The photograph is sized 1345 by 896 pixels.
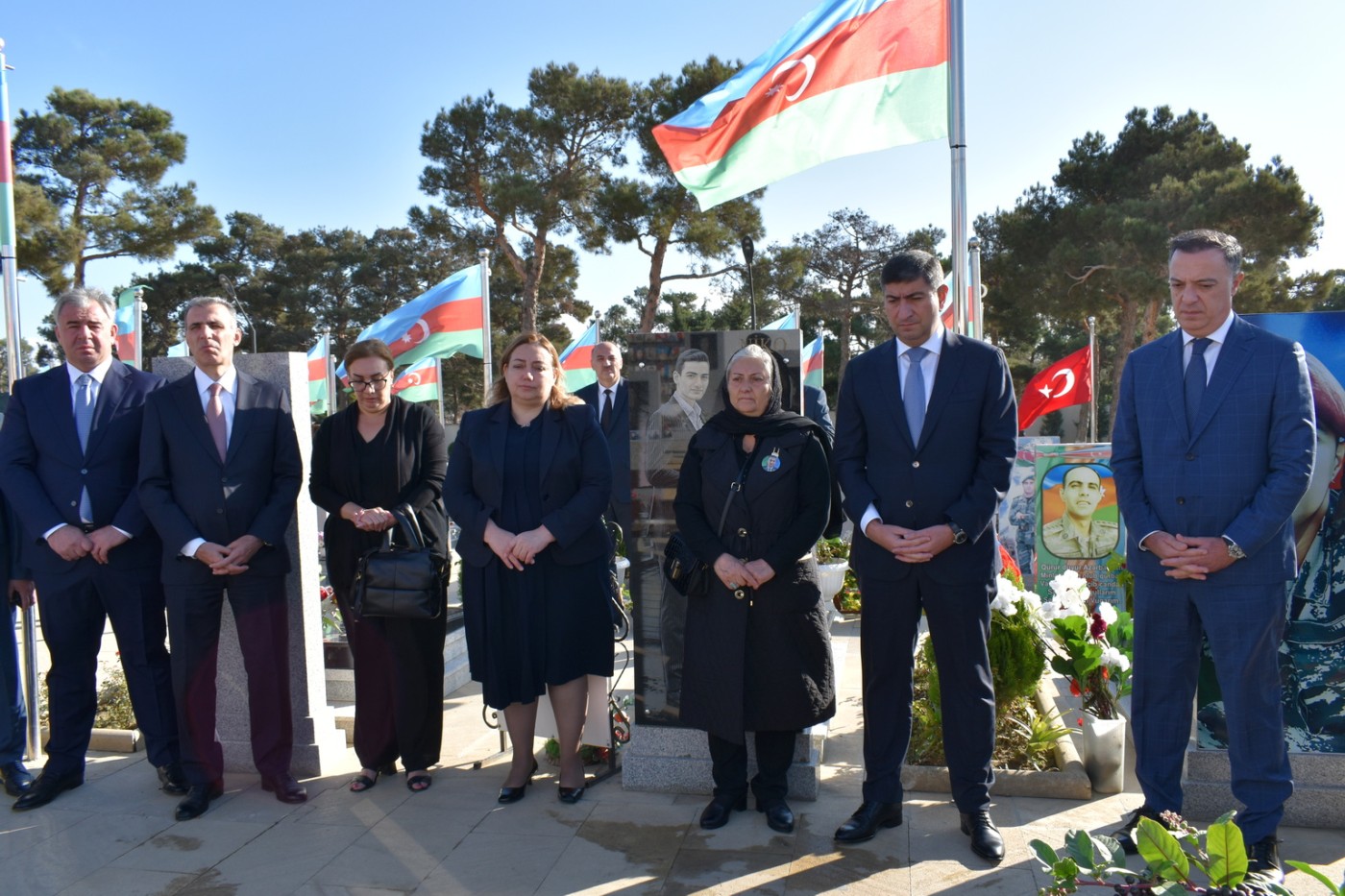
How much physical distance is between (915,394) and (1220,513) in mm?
1007

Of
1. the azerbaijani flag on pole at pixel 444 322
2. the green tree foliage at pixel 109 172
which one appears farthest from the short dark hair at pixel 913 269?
the green tree foliage at pixel 109 172

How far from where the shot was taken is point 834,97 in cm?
480

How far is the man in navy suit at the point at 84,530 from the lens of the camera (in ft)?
12.8

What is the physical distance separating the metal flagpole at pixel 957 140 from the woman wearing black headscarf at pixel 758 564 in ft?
4.56

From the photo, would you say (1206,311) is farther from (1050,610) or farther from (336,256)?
(336,256)

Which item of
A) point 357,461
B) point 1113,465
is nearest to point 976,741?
point 1113,465

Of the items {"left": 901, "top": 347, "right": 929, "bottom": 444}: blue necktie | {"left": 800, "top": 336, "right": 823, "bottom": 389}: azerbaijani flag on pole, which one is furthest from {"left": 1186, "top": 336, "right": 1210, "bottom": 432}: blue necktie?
{"left": 800, "top": 336, "right": 823, "bottom": 389}: azerbaijani flag on pole

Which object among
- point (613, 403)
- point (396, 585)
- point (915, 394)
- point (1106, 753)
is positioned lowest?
point (1106, 753)

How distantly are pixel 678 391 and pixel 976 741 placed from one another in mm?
1668

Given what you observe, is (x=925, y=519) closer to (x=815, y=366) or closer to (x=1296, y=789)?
(x=1296, y=789)

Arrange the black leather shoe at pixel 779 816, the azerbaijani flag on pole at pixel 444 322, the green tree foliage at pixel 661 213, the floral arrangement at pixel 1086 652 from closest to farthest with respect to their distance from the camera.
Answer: the black leather shoe at pixel 779 816
the floral arrangement at pixel 1086 652
the azerbaijani flag on pole at pixel 444 322
the green tree foliage at pixel 661 213

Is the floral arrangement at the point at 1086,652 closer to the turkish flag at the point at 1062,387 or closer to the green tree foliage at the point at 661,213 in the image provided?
the turkish flag at the point at 1062,387

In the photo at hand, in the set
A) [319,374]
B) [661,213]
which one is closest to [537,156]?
[661,213]

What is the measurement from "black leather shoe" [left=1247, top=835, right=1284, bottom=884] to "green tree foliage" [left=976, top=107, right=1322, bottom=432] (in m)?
22.9
